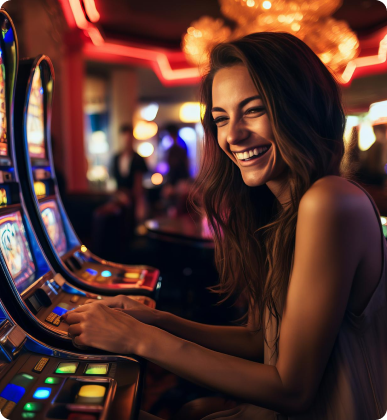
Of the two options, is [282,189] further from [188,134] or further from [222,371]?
[188,134]

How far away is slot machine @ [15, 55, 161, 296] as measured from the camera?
4.53 feet

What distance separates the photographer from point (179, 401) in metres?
1.88

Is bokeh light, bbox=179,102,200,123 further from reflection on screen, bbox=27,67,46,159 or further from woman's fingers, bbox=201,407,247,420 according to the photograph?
woman's fingers, bbox=201,407,247,420

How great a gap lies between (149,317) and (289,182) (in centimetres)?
48

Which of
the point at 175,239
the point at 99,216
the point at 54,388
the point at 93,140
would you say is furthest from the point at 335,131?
the point at 93,140

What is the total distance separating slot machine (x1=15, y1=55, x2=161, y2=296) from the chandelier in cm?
165

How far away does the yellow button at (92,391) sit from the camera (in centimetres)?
74

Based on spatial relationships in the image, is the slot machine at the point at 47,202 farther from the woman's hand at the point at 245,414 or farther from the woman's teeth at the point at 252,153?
the woman's teeth at the point at 252,153

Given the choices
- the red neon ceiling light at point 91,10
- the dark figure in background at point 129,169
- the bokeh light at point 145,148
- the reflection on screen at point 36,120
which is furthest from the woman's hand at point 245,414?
the bokeh light at point 145,148

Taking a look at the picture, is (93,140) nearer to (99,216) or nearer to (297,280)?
(99,216)

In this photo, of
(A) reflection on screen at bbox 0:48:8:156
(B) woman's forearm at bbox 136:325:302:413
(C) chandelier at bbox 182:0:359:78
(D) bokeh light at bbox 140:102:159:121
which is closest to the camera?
(B) woman's forearm at bbox 136:325:302:413

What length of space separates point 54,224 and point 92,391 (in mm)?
969

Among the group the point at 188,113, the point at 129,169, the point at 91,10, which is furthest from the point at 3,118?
the point at 188,113

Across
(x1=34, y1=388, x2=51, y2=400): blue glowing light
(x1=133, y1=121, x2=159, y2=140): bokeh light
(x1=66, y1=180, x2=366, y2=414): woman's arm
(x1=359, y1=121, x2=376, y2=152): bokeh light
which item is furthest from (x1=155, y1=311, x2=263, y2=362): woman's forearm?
(x1=133, y1=121, x2=159, y2=140): bokeh light
